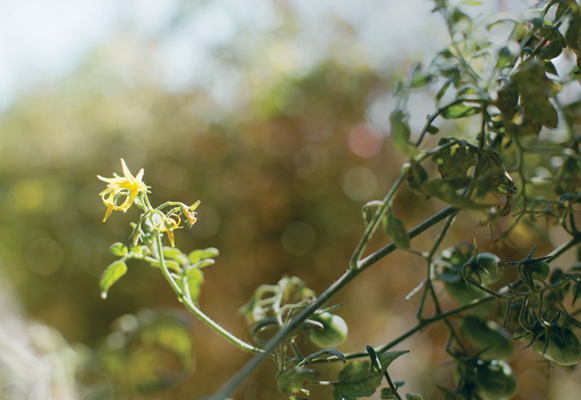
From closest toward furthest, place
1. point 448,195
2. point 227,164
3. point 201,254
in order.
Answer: point 448,195 → point 201,254 → point 227,164

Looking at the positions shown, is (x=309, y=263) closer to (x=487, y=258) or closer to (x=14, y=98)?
(x=487, y=258)

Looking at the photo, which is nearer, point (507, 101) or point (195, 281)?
point (507, 101)

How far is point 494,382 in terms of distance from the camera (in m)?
0.23

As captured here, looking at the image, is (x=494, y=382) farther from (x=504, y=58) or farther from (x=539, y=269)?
(x=504, y=58)

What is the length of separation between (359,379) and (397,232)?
0.26 feet

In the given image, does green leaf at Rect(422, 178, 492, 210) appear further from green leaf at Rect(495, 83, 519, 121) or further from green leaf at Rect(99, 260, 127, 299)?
green leaf at Rect(99, 260, 127, 299)

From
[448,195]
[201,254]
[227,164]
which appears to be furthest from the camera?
[227,164]

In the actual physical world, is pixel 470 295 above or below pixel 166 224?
below

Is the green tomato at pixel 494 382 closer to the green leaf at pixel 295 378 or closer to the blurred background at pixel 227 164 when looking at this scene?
the green leaf at pixel 295 378

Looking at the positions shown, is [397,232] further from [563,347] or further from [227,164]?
[227,164]

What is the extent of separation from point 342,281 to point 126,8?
113 cm

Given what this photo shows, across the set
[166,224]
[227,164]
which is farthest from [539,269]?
[227,164]

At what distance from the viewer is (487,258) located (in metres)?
0.24

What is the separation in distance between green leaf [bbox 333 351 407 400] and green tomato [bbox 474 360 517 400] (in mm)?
103
